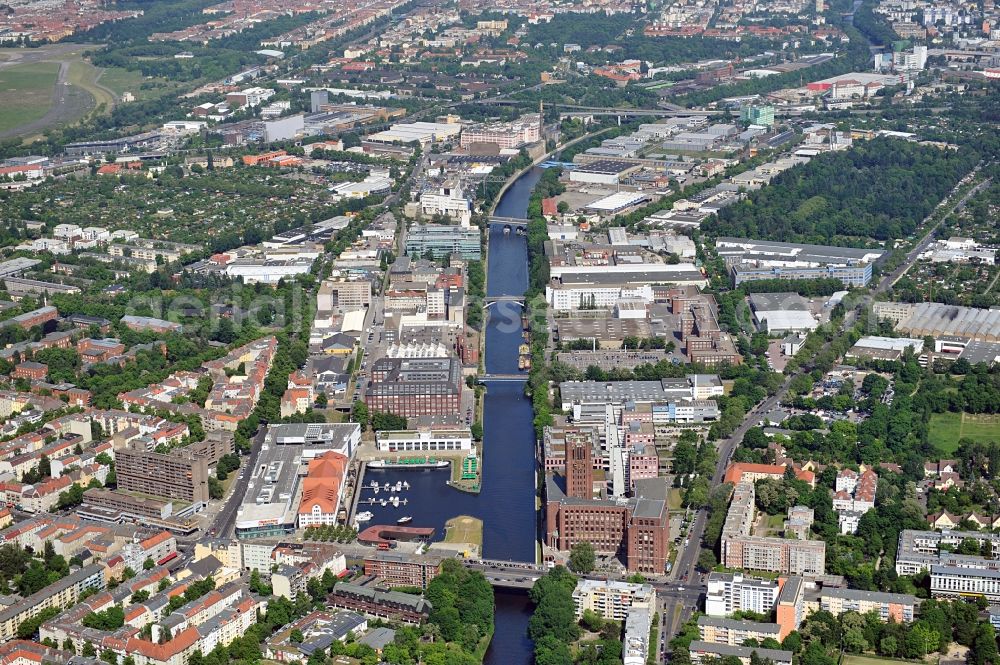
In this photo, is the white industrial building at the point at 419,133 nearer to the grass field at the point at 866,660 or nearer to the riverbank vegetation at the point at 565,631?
the riverbank vegetation at the point at 565,631

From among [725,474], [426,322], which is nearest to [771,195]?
[426,322]

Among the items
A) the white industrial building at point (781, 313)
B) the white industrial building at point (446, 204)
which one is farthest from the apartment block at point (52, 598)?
the white industrial building at point (446, 204)

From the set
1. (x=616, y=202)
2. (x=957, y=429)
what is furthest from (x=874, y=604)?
(x=616, y=202)

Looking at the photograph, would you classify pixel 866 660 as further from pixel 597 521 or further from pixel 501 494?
pixel 501 494

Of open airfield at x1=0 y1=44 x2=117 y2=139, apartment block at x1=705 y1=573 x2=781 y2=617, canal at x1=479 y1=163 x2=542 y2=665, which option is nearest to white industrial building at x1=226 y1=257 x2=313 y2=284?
canal at x1=479 y1=163 x2=542 y2=665

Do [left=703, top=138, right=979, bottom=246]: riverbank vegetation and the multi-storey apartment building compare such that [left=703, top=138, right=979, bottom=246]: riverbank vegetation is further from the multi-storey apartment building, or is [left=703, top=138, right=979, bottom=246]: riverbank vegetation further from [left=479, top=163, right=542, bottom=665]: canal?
the multi-storey apartment building
